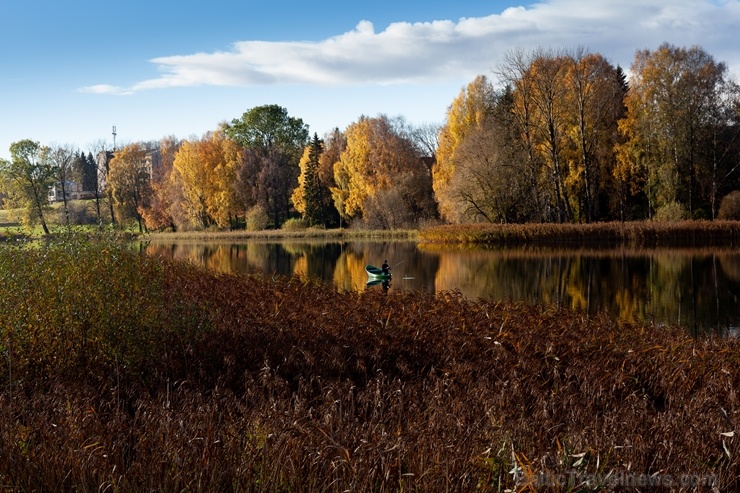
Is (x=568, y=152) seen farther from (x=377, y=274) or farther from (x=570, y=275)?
(x=377, y=274)

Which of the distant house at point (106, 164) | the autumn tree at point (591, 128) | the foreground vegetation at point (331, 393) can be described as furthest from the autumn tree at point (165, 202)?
the foreground vegetation at point (331, 393)

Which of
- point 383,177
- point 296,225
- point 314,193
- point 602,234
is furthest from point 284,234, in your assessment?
point 602,234

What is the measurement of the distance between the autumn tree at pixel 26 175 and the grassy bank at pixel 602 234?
42.1m

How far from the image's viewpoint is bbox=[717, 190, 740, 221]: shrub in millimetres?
48844

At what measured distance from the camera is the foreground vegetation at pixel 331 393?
5141mm

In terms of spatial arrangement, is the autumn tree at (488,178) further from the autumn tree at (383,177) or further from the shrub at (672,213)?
the autumn tree at (383,177)

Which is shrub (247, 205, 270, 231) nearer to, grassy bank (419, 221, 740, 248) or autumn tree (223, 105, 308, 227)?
autumn tree (223, 105, 308, 227)

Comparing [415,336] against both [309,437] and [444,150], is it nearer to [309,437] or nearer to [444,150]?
[309,437]

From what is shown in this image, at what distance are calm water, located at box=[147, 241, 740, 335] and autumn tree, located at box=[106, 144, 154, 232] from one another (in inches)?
1605

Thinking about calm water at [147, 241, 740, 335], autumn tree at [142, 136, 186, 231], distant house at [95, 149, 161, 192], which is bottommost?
calm water at [147, 241, 740, 335]

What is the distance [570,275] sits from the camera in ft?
95.2

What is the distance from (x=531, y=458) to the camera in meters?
5.39

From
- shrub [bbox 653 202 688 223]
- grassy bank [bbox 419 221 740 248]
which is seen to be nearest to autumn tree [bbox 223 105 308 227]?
grassy bank [bbox 419 221 740 248]

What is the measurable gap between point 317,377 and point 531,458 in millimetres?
3895
